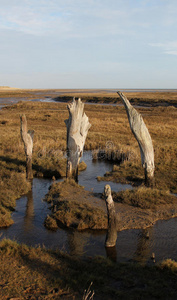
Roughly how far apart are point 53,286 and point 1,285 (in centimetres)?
103

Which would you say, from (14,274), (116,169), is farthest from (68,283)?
(116,169)

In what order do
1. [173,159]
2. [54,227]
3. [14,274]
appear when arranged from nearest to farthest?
[14,274]
[54,227]
[173,159]

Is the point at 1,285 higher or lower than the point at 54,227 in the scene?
higher

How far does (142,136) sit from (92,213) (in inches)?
181

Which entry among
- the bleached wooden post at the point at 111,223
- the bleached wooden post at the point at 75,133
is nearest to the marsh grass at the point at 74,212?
the bleached wooden post at the point at 111,223

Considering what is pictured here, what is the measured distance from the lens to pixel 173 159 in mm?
19766

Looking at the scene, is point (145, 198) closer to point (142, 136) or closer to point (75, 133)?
point (142, 136)

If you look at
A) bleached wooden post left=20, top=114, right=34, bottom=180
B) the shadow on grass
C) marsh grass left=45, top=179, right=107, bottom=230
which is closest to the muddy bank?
marsh grass left=45, top=179, right=107, bottom=230

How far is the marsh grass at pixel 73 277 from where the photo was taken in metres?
5.90

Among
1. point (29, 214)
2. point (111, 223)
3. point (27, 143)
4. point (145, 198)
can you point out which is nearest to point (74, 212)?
point (29, 214)

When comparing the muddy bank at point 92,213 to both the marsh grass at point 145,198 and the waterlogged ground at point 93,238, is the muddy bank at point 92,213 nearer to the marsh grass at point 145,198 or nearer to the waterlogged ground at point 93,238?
the marsh grass at point 145,198

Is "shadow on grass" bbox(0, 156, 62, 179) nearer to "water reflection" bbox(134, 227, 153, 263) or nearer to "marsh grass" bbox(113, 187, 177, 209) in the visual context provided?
"marsh grass" bbox(113, 187, 177, 209)

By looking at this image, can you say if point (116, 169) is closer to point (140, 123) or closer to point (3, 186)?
point (140, 123)

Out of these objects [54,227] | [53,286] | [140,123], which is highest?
[140,123]
